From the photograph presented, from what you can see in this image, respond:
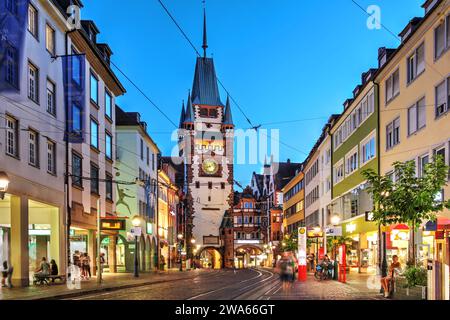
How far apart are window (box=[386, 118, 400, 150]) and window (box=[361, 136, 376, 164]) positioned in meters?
3.31

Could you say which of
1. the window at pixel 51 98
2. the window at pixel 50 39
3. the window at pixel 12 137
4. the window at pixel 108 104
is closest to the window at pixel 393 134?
the window at pixel 51 98

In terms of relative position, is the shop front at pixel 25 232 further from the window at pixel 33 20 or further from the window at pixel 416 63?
the window at pixel 416 63

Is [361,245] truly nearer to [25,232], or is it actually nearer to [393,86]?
[393,86]

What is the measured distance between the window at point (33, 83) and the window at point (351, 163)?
26.8 m

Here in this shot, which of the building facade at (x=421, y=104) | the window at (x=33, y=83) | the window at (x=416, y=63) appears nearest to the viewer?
the building facade at (x=421, y=104)

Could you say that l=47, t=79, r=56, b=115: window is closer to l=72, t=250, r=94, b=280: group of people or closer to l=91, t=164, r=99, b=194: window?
l=72, t=250, r=94, b=280: group of people

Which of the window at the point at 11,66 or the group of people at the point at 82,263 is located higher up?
the window at the point at 11,66

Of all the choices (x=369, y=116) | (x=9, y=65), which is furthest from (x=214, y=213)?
(x=9, y=65)

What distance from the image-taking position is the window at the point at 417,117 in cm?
3090

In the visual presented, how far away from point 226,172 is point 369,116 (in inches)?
3191

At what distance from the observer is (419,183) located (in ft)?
67.5

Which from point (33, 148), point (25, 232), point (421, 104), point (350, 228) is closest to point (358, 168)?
point (350, 228)

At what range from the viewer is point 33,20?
29.3m

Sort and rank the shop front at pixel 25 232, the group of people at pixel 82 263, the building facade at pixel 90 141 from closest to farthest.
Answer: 1. the shop front at pixel 25 232
2. the building facade at pixel 90 141
3. the group of people at pixel 82 263
